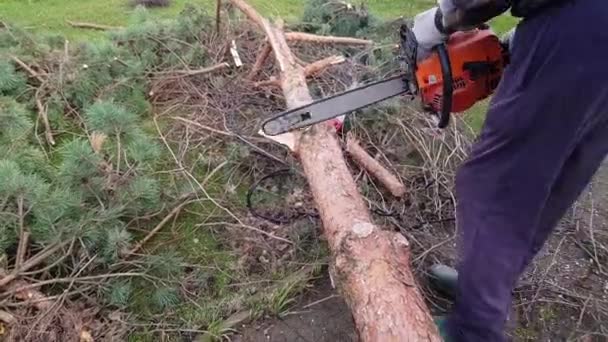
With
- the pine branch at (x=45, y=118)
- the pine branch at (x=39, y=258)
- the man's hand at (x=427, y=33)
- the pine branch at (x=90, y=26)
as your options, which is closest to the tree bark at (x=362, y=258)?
the man's hand at (x=427, y=33)

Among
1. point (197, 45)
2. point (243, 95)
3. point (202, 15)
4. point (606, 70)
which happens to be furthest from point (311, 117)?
point (202, 15)

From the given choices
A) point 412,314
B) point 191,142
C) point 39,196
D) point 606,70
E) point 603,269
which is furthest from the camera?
point 191,142

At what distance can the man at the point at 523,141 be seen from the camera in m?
1.43

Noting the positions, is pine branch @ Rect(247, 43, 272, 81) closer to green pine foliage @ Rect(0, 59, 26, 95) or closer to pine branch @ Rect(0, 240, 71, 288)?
green pine foliage @ Rect(0, 59, 26, 95)

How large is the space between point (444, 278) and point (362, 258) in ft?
2.06

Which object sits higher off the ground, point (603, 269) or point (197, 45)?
point (197, 45)

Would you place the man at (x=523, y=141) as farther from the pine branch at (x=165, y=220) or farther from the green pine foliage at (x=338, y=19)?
the green pine foliage at (x=338, y=19)

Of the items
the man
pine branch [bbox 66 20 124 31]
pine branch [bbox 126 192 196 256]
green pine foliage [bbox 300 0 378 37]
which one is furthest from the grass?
the man

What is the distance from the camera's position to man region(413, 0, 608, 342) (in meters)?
1.43

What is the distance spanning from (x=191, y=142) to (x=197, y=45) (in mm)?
863

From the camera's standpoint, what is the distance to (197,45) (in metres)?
3.61

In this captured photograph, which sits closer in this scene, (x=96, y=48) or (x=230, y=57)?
(x=96, y=48)

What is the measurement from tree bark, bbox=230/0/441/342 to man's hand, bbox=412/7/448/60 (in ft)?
1.98

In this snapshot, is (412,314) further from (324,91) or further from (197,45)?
(197,45)
